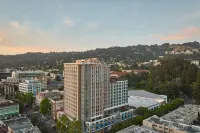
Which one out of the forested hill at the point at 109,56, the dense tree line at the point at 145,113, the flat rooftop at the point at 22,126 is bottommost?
the flat rooftop at the point at 22,126

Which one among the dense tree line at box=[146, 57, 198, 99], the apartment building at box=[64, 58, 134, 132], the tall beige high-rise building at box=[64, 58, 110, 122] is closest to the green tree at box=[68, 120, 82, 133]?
the apartment building at box=[64, 58, 134, 132]

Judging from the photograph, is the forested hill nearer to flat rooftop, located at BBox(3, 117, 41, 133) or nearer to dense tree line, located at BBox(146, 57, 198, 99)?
dense tree line, located at BBox(146, 57, 198, 99)

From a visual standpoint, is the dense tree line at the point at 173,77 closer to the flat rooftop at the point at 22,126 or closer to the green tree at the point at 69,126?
the green tree at the point at 69,126

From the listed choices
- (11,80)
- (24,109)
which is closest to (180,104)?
(24,109)

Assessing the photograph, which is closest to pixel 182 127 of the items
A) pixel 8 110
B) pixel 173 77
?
pixel 8 110

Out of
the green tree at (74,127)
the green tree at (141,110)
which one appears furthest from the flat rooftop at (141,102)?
the green tree at (74,127)

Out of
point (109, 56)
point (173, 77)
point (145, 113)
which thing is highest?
point (109, 56)

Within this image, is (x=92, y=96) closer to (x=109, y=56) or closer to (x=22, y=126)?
(x=22, y=126)
